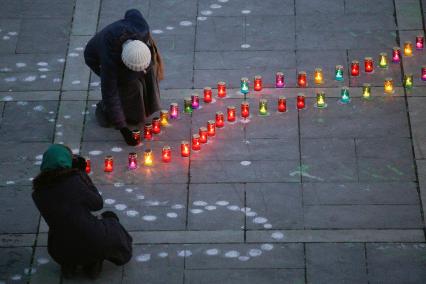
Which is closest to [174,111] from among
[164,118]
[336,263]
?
[164,118]

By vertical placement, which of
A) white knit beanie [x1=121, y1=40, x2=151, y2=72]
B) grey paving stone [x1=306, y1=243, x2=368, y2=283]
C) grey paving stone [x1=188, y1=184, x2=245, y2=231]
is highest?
white knit beanie [x1=121, y1=40, x2=151, y2=72]

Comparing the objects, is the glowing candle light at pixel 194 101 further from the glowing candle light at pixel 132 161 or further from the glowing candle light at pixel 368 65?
the glowing candle light at pixel 368 65

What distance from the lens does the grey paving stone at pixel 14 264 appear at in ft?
31.5

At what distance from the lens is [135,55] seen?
33.6ft

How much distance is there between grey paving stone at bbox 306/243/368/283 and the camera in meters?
9.46

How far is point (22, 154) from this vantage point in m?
10.9

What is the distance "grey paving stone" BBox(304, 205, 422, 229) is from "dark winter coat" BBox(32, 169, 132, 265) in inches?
71.7

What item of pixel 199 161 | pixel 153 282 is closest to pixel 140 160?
pixel 199 161

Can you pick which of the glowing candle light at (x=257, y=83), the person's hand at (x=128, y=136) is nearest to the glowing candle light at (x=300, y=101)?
the glowing candle light at (x=257, y=83)

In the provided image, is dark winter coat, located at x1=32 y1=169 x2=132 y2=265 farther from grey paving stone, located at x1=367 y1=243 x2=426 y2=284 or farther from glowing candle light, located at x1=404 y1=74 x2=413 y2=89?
glowing candle light, located at x1=404 y1=74 x2=413 y2=89

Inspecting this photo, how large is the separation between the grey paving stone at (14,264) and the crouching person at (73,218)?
0.40m

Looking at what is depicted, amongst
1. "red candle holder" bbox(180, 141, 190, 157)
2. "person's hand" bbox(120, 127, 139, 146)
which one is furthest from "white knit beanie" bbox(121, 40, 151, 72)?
"red candle holder" bbox(180, 141, 190, 157)

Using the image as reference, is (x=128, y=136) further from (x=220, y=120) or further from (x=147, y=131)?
(x=220, y=120)

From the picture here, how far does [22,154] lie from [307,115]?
2923 millimetres
